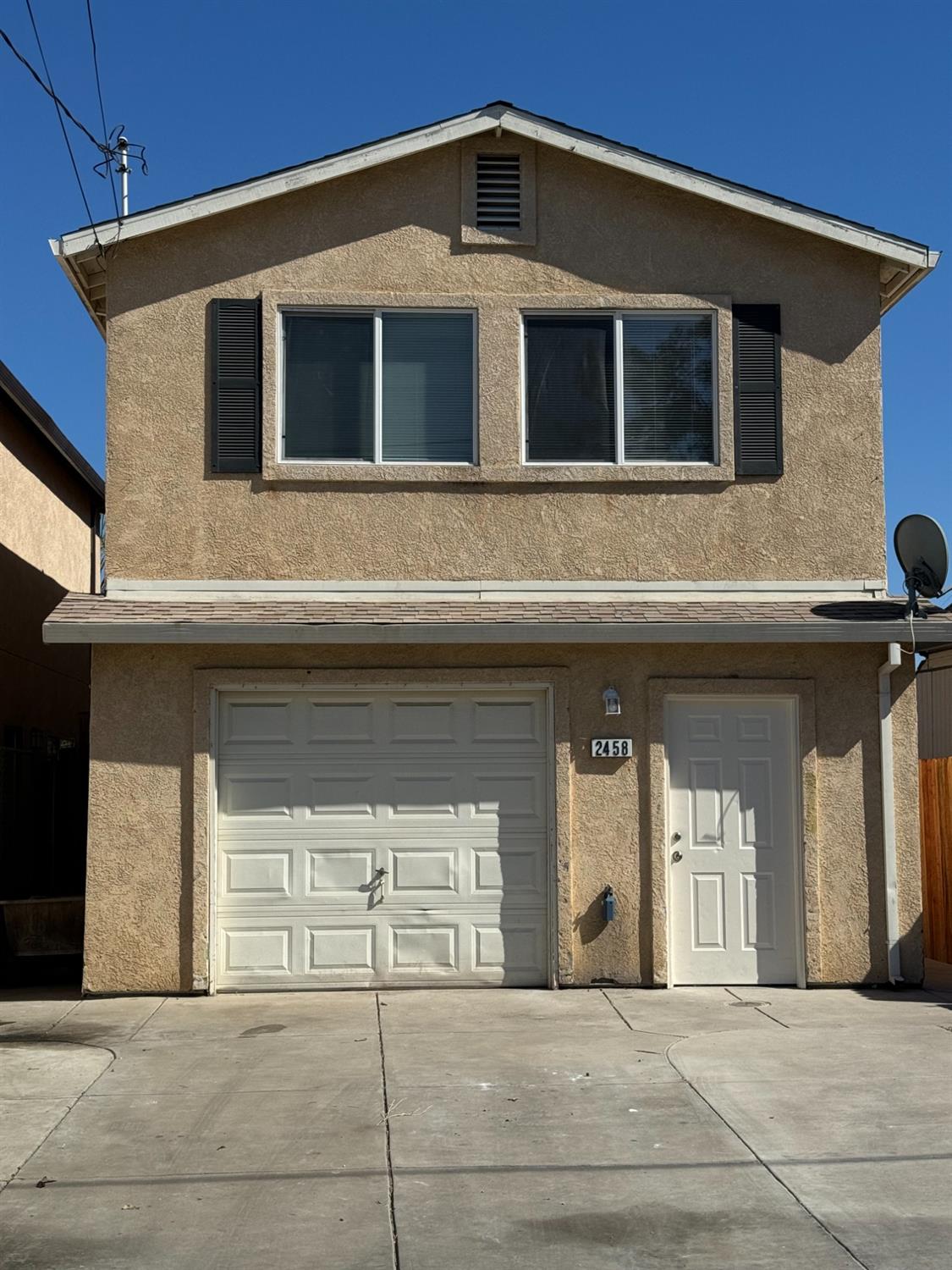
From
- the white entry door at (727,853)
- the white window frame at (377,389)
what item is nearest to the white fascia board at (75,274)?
the white window frame at (377,389)

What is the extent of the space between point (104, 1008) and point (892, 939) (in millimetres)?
6223

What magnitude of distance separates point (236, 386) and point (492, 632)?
293 centimetres

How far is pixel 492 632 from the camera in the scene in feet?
37.4

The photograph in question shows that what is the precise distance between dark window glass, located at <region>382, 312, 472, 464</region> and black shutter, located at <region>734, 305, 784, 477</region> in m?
2.23

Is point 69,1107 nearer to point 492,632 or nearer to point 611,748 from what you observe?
point 492,632

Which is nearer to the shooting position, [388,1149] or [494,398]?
[388,1149]

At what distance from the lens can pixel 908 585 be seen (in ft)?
38.4

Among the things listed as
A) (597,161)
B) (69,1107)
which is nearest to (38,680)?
(597,161)

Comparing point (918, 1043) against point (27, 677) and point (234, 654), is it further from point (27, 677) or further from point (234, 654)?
point (27, 677)

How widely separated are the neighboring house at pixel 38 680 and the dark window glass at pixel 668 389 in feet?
20.5

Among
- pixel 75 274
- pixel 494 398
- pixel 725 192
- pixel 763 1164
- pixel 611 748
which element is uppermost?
pixel 725 192

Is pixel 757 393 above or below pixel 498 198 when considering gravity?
below

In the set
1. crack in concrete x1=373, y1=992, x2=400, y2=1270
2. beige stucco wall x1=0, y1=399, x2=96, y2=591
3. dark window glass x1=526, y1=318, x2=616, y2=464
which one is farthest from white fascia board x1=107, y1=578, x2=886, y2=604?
beige stucco wall x1=0, y1=399, x2=96, y2=591

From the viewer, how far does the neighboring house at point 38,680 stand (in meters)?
14.9
